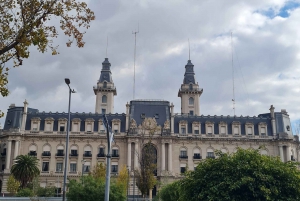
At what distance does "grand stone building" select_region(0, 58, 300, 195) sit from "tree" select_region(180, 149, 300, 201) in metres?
48.2

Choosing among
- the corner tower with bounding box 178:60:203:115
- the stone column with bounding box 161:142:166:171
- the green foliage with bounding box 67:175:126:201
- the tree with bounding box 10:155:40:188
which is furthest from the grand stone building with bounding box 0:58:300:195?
the green foliage with bounding box 67:175:126:201

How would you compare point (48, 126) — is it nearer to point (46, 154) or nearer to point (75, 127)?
point (75, 127)

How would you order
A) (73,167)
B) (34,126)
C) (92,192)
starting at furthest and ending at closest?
(34,126) < (73,167) < (92,192)

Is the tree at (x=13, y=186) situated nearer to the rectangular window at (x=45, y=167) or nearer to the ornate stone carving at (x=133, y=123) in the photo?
the rectangular window at (x=45, y=167)

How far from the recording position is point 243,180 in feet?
79.7

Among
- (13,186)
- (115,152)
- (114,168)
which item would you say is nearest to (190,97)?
(115,152)

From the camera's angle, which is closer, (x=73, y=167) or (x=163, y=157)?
(x=73, y=167)

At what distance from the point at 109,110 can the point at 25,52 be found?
8192 centimetres

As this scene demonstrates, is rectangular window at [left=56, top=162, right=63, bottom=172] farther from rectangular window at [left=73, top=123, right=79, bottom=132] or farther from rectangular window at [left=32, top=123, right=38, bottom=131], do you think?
rectangular window at [left=32, top=123, right=38, bottom=131]

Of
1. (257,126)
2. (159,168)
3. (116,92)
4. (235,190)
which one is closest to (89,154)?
(159,168)

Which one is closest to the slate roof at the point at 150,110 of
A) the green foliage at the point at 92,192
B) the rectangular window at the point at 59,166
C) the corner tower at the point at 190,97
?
the corner tower at the point at 190,97

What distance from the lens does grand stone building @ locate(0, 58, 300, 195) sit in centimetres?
7644

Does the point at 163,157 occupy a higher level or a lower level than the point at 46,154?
lower

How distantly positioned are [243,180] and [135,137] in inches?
2131
